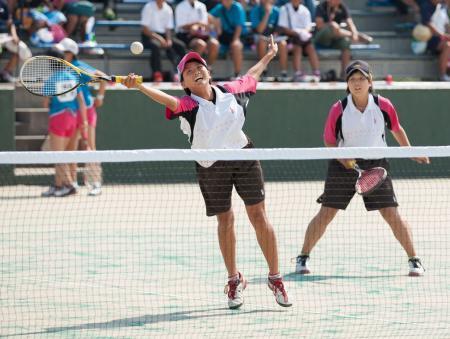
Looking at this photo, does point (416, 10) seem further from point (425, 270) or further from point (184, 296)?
point (184, 296)

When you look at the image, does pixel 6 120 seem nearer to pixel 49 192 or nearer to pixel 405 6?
pixel 49 192

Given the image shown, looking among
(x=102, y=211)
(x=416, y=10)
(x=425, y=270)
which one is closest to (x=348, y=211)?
(x=102, y=211)

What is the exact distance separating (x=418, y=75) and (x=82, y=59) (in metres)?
5.99

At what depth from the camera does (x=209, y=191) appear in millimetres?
7789

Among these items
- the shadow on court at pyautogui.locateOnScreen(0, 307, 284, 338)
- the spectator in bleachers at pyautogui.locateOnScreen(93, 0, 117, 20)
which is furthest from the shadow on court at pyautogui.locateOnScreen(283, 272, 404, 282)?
the spectator in bleachers at pyautogui.locateOnScreen(93, 0, 117, 20)

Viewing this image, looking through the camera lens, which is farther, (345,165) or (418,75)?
(418,75)

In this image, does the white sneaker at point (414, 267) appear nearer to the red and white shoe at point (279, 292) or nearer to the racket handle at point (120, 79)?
the red and white shoe at point (279, 292)

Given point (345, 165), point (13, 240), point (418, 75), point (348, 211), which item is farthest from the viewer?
point (418, 75)

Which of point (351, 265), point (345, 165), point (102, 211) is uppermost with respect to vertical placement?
point (345, 165)

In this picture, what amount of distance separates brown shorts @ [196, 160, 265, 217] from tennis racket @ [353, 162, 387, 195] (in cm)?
110

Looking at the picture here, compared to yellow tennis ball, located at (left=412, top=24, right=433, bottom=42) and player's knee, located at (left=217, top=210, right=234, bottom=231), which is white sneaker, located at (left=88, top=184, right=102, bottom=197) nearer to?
player's knee, located at (left=217, top=210, right=234, bottom=231)

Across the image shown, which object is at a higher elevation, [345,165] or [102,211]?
[345,165]

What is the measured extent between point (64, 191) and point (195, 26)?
4.32 metres

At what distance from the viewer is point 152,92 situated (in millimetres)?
7203
